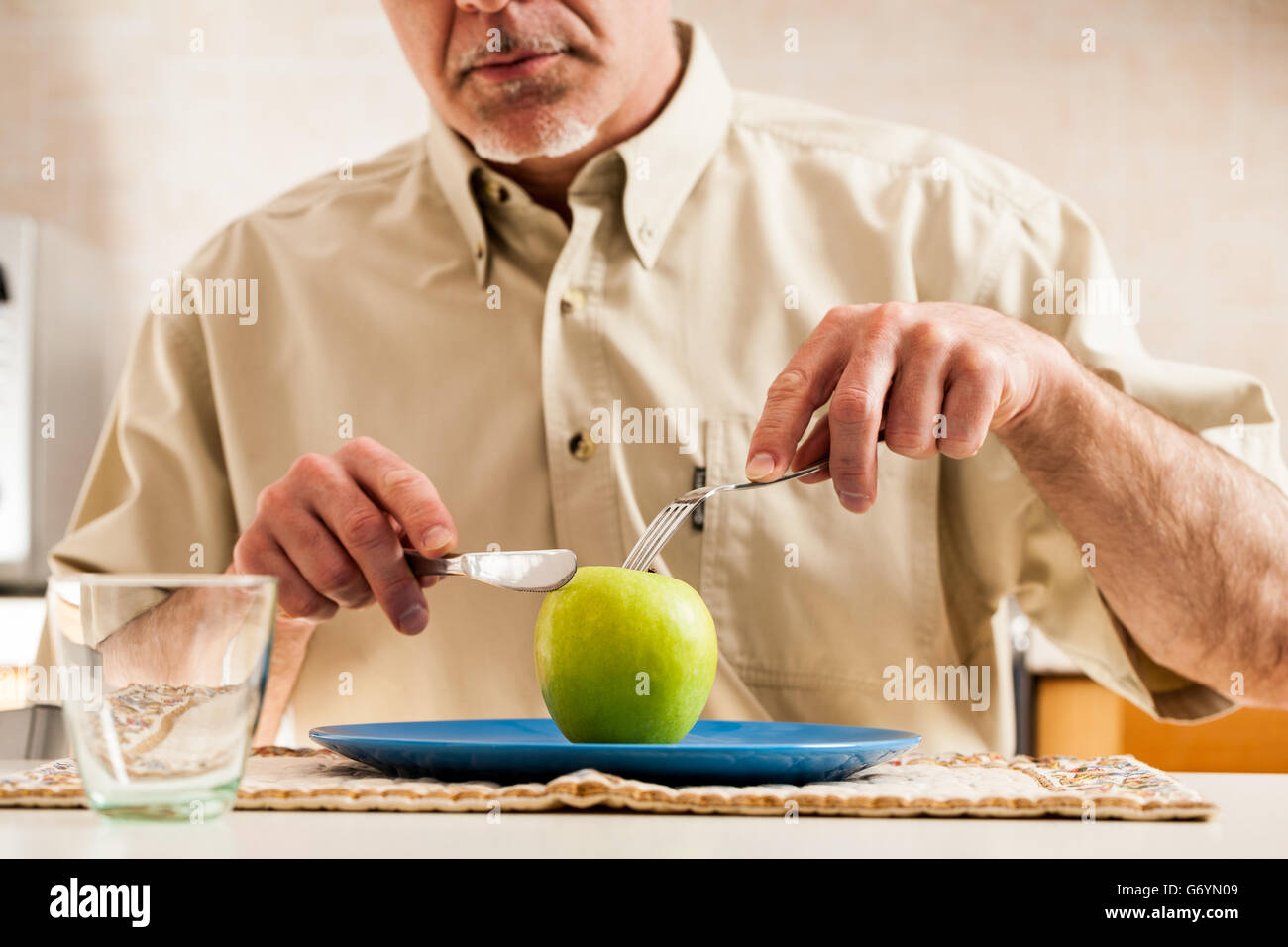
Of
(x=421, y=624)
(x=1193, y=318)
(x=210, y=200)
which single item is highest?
(x=210, y=200)

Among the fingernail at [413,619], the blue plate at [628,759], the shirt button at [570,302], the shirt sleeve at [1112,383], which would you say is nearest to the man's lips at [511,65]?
the shirt button at [570,302]

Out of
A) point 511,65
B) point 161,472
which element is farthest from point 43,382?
point 511,65

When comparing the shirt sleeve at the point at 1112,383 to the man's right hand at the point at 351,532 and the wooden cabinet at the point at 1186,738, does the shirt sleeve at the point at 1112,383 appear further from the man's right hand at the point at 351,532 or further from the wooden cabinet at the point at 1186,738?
the wooden cabinet at the point at 1186,738

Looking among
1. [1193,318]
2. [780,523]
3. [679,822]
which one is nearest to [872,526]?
[780,523]

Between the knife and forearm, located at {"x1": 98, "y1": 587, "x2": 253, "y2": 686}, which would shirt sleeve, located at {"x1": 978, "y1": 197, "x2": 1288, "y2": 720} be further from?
forearm, located at {"x1": 98, "y1": 587, "x2": 253, "y2": 686}

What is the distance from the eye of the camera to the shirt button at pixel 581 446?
1127 millimetres

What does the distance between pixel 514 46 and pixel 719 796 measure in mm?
816

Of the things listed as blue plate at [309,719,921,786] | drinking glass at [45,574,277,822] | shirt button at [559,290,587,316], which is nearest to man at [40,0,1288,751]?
shirt button at [559,290,587,316]

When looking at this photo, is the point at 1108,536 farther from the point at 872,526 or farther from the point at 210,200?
the point at 210,200

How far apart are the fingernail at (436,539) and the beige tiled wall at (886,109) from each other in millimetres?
2310

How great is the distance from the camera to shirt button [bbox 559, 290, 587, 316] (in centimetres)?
116
